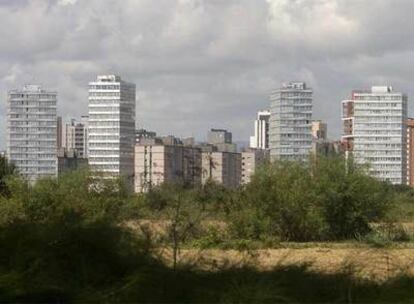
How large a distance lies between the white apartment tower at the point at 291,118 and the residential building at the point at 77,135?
29682mm

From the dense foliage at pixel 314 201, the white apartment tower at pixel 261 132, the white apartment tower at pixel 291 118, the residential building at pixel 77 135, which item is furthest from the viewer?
the white apartment tower at pixel 261 132

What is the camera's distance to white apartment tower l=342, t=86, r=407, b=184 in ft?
385

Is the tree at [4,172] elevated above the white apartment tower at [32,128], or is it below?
below

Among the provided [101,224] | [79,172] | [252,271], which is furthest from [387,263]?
[79,172]

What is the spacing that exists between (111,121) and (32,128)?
11506mm

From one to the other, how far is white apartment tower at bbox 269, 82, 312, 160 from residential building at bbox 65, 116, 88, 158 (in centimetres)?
2968

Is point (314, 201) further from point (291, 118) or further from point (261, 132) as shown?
point (261, 132)

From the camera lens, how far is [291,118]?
12912cm

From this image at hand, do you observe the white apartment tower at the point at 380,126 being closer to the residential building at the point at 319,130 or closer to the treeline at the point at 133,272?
the residential building at the point at 319,130

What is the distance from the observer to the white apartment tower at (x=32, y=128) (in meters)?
106

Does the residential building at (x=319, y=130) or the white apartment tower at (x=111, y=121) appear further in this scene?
the residential building at (x=319, y=130)

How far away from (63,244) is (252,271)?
Answer: 9.07ft

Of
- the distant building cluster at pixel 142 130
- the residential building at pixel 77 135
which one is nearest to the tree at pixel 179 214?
the distant building cluster at pixel 142 130

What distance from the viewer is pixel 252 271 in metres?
12.2
